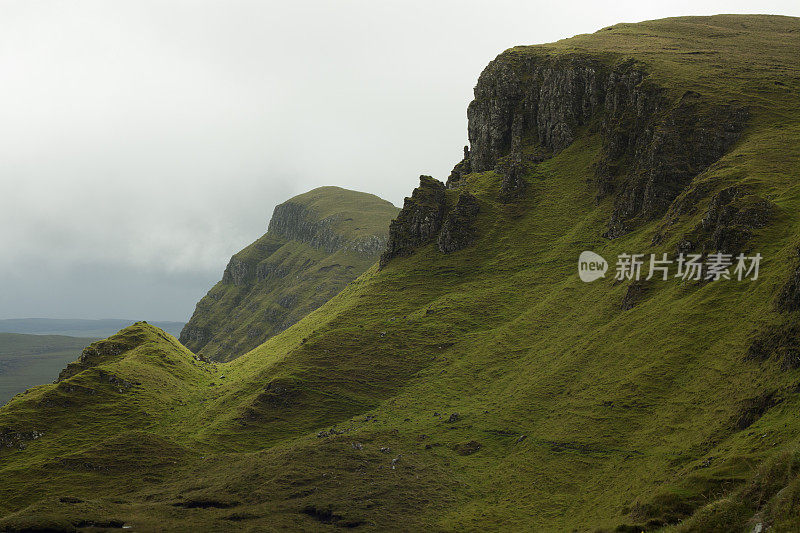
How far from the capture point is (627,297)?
352ft

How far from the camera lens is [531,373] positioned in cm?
10794

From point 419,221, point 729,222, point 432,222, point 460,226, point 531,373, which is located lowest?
point 531,373

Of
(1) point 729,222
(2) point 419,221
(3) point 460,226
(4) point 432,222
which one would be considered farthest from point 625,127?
(1) point 729,222

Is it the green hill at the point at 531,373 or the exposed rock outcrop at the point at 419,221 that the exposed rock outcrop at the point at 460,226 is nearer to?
the green hill at the point at 531,373

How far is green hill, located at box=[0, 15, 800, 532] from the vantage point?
7119 centimetres

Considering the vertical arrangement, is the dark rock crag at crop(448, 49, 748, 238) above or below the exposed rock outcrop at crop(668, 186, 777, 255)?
above

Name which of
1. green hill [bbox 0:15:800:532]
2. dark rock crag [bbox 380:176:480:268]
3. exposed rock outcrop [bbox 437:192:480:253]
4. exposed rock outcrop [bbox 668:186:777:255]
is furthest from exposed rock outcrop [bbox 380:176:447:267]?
exposed rock outcrop [bbox 668:186:777:255]

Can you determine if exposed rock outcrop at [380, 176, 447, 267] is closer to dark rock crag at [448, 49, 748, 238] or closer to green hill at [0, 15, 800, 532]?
green hill at [0, 15, 800, 532]

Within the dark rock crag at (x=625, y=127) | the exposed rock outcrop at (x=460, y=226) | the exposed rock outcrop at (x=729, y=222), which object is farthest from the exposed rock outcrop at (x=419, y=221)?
the exposed rock outcrop at (x=729, y=222)

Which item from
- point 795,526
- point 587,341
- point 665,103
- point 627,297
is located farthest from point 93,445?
point 665,103

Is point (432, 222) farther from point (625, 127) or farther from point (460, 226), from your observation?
point (625, 127)

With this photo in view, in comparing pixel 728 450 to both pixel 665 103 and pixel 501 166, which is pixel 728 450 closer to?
pixel 665 103

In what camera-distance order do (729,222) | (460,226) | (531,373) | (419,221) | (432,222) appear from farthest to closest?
1. (419,221)
2. (432,222)
3. (460,226)
4. (531,373)
5. (729,222)

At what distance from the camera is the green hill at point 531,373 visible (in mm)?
71188
